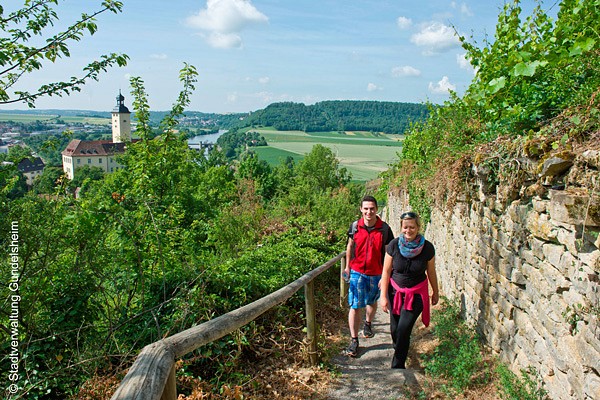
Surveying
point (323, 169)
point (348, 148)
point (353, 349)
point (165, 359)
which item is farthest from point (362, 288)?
point (348, 148)

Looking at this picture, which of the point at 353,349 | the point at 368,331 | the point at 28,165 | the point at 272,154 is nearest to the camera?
the point at 353,349

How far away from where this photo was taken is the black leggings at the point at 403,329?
3834 mm

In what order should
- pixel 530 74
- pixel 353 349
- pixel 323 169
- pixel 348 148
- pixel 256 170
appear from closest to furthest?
1. pixel 530 74
2. pixel 353 349
3. pixel 256 170
4. pixel 323 169
5. pixel 348 148

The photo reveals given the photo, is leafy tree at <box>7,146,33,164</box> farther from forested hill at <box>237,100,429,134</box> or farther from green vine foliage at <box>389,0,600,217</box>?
forested hill at <box>237,100,429,134</box>

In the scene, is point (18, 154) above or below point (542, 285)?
above

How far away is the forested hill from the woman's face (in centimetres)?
7406

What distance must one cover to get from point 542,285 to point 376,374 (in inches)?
65.1

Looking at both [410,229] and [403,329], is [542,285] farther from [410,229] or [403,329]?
[403,329]

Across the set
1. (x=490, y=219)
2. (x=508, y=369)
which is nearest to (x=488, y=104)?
(x=490, y=219)

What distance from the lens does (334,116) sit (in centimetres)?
11281

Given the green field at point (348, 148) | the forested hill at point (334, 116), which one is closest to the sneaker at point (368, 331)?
the green field at point (348, 148)

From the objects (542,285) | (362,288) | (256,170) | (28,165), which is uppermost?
(28,165)

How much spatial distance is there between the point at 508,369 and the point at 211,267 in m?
2.90

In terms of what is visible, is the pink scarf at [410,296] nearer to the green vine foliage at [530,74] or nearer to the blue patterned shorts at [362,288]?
the blue patterned shorts at [362,288]
